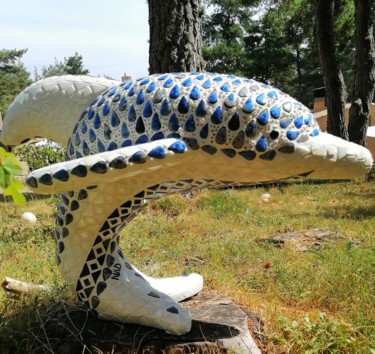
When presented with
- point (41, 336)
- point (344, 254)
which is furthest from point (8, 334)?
point (344, 254)

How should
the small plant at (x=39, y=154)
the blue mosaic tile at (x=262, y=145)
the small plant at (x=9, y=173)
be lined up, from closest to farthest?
the small plant at (x=9, y=173) < the blue mosaic tile at (x=262, y=145) < the small plant at (x=39, y=154)

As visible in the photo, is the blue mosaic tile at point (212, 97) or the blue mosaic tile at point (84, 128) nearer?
the blue mosaic tile at point (212, 97)

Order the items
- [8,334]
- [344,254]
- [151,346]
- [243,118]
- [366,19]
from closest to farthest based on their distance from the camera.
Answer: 1. [243,118]
2. [151,346]
3. [8,334]
4. [344,254]
5. [366,19]

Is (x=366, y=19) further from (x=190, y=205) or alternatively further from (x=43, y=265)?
(x=43, y=265)

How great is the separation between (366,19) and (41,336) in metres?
9.11

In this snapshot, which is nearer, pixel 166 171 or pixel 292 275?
pixel 166 171

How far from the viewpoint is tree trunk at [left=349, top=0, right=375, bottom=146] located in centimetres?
920

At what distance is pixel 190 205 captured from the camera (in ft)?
18.7

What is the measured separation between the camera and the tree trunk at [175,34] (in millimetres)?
5129

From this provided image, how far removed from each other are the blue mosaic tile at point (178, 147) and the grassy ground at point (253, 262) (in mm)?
1040

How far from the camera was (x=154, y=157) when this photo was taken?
160 centimetres

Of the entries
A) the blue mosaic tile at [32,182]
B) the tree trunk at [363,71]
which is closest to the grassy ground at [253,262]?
the blue mosaic tile at [32,182]

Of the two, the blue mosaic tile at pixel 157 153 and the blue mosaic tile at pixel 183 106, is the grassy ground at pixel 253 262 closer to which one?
the blue mosaic tile at pixel 157 153

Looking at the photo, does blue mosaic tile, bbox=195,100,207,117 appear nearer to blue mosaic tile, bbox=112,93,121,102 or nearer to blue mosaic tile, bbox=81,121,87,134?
blue mosaic tile, bbox=112,93,121,102
